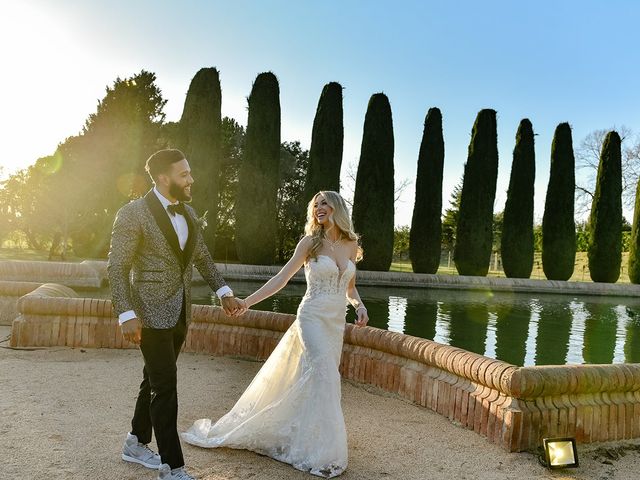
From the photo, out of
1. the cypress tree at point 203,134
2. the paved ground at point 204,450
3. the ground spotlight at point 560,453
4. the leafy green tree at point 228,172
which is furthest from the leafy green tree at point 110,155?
the ground spotlight at point 560,453

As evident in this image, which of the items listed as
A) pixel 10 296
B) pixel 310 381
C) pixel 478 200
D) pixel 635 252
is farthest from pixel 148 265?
pixel 635 252

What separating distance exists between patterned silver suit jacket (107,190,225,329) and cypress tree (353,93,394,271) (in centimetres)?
1775

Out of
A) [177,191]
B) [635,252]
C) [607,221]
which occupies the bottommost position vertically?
[177,191]

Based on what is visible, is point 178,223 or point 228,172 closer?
point 178,223

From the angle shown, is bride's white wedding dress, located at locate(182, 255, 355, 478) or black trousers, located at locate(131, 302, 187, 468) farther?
bride's white wedding dress, located at locate(182, 255, 355, 478)

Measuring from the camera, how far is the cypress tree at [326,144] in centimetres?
2102

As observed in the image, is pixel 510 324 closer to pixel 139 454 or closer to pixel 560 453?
pixel 560 453

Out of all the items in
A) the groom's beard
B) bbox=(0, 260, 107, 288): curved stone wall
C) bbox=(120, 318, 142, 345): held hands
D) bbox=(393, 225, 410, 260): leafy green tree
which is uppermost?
bbox=(393, 225, 410, 260): leafy green tree

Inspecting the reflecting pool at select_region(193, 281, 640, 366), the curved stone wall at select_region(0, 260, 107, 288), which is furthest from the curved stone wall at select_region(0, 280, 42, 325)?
the reflecting pool at select_region(193, 281, 640, 366)

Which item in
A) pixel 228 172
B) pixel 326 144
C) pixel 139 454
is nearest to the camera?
pixel 139 454

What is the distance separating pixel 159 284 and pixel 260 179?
18.2m

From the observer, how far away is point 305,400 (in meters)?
3.10

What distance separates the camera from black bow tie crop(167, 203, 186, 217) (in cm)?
281

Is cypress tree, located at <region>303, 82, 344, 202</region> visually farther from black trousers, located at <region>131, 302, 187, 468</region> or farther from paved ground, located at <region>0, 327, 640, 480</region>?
black trousers, located at <region>131, 302, 187, 468</region>
